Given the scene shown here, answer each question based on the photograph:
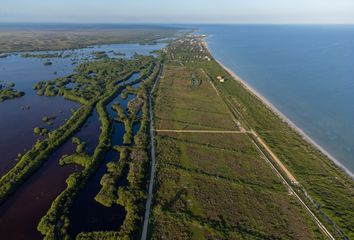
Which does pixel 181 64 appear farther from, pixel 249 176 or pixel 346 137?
pixel 249 176

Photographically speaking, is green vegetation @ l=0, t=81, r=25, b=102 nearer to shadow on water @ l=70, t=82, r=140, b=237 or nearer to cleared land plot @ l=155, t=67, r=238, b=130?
cleared land plot @ l=155, t=67, r=238, b=130

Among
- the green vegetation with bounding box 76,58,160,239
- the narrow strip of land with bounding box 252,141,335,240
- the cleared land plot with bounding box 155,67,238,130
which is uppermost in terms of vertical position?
the cleared land plot with bounding box 155,67,238,130

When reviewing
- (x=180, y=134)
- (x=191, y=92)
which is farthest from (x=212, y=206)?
(x=191, y=92)

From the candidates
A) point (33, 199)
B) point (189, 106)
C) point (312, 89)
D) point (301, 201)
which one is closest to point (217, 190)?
point (301, 201)

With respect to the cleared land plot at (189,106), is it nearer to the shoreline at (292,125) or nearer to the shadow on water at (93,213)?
the shoreline at (292,125)

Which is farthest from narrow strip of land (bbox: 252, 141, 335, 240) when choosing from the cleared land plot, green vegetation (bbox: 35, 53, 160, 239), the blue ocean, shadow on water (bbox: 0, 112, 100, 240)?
shadow on water (bbox: 0, 112, 100, 240)

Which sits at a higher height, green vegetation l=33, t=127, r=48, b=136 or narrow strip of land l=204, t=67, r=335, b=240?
green vegetation l=33, t=127, r=48, b=136

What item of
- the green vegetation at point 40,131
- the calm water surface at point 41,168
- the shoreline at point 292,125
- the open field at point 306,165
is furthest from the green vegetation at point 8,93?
the shoreline at point 292,125

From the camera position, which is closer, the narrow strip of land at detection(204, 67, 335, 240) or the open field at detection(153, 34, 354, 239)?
the narrow strip of land at detection(204, 67, 335, 240)
